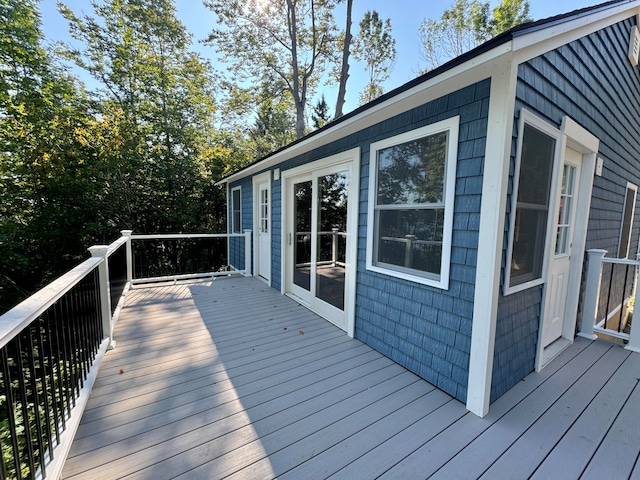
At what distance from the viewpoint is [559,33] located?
1.98 metres

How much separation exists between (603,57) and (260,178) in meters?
5.28

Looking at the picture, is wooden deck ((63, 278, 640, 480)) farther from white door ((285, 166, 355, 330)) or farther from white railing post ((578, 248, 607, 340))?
white door ((285, 166, 355, 330))

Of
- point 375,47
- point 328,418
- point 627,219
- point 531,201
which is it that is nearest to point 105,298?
point 328,418

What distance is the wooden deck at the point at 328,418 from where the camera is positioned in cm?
156

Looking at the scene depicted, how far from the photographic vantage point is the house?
1.91m

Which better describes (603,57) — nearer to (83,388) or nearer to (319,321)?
(319,321)

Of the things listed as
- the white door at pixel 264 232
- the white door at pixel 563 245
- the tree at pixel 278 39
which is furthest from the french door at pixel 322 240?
the tree at pixel 278 39

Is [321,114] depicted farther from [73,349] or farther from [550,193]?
[73,349]

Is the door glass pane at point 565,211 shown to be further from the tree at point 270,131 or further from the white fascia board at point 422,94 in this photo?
the tree at point 270,131

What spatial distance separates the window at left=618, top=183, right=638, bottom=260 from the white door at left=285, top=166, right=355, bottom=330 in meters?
4.80

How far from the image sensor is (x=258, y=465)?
156 centimetres

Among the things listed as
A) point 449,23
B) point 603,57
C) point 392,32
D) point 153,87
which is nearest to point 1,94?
point 153,87

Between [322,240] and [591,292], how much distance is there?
3318 mm

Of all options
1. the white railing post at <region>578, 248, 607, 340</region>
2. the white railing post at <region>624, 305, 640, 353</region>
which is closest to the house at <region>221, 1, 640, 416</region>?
the white railing post at <region>578, 248, 607, 340</region>
